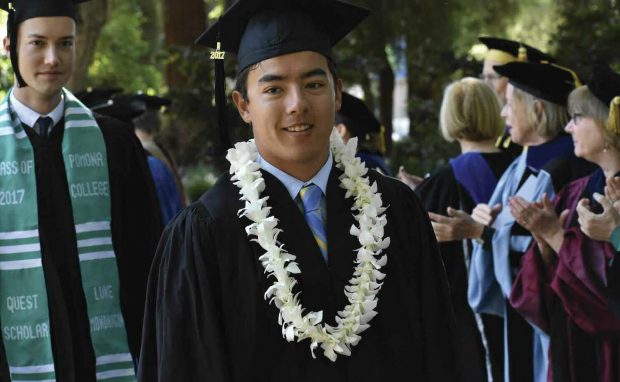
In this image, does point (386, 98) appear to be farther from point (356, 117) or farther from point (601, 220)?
point (601, 220)

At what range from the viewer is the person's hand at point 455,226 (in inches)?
241

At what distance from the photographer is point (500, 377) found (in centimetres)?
679

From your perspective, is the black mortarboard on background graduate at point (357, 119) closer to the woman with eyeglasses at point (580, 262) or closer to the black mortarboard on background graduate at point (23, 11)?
the woman with eyeglasses at point (580, 262)

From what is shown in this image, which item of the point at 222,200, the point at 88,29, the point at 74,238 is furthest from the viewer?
the point at 88,29

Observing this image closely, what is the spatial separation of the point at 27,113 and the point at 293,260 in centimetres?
199

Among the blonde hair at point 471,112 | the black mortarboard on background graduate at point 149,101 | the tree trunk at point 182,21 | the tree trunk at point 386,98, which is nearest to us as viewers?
the blonde hair at point 471,112

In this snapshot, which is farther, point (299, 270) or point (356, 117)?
point (356, 117)

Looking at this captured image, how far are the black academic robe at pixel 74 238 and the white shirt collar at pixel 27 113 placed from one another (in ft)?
0.12

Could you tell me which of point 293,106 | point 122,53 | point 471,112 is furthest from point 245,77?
point 122,53

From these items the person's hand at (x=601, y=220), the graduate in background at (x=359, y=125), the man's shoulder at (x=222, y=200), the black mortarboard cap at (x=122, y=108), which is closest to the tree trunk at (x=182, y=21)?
the black mortarboard cap at (x=122, y=108)

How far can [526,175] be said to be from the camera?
6.13 m

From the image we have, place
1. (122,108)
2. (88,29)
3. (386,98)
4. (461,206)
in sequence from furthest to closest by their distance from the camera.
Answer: (386,98)
(88,29)
(122,108)
(461,206)

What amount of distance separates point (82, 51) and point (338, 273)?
24.7 ft

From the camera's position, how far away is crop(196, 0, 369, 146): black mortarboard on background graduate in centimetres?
331
